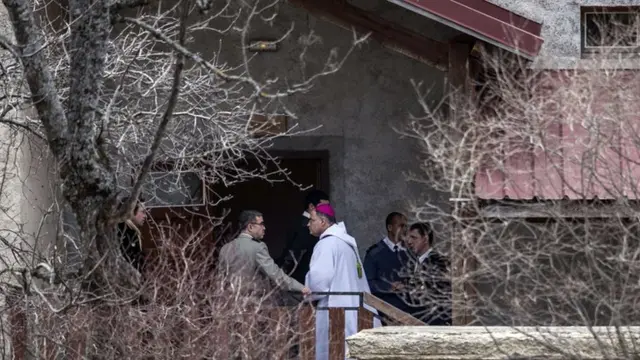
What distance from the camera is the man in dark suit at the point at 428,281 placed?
30.9 feet

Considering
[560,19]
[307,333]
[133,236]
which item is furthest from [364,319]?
[560,19]

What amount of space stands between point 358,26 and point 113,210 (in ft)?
14.5

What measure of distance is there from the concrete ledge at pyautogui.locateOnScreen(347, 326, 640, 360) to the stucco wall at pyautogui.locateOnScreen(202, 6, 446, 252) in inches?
179

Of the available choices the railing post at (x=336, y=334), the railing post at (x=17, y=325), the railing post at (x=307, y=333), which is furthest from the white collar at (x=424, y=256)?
the railing post at (x=17, y=325)

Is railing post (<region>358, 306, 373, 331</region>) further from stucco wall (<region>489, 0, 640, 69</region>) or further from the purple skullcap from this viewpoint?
stucco wall (<region>489, 0, 640, 69</region>)

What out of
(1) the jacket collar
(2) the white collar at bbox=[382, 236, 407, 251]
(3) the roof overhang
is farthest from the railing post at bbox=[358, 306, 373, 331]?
(3) the roof overhang

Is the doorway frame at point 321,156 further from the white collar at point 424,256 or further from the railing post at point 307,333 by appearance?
the railing post at point 307,333

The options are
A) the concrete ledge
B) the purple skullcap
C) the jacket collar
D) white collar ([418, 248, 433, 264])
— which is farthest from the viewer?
the purple skullcap

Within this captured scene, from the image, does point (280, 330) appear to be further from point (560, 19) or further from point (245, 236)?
point (560, 19)

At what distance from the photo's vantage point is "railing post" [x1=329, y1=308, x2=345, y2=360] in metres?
9.70

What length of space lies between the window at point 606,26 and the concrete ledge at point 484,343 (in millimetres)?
3332

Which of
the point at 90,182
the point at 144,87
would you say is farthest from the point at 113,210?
the point at 144,87

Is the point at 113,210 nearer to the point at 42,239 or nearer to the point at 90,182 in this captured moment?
the point at 90,182

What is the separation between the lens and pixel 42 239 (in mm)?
11273
